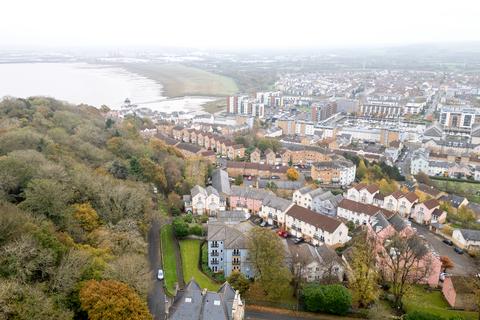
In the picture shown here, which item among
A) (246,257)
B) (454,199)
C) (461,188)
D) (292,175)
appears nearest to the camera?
(246,257)

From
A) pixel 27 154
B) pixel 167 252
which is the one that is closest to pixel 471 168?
pixel 167 252

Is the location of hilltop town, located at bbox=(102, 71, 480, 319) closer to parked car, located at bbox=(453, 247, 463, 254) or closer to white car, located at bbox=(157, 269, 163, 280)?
parked car, located at bbox=(453, 247, 463, 254)

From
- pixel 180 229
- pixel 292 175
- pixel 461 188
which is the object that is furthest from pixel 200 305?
pixel 461 188

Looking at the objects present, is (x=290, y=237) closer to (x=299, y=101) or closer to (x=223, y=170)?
(x=223, y=170)

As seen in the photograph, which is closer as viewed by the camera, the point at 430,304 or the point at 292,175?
the point at 430,304

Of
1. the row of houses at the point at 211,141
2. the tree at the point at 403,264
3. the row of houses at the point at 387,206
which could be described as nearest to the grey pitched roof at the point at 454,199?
the row of houses at the point at 387,206

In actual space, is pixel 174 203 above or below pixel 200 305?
below

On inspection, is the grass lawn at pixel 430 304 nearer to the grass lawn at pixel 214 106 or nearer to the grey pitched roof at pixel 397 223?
the grey pitched roof at pixel 397 223

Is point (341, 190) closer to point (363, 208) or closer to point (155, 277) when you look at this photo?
point (363, 208)
